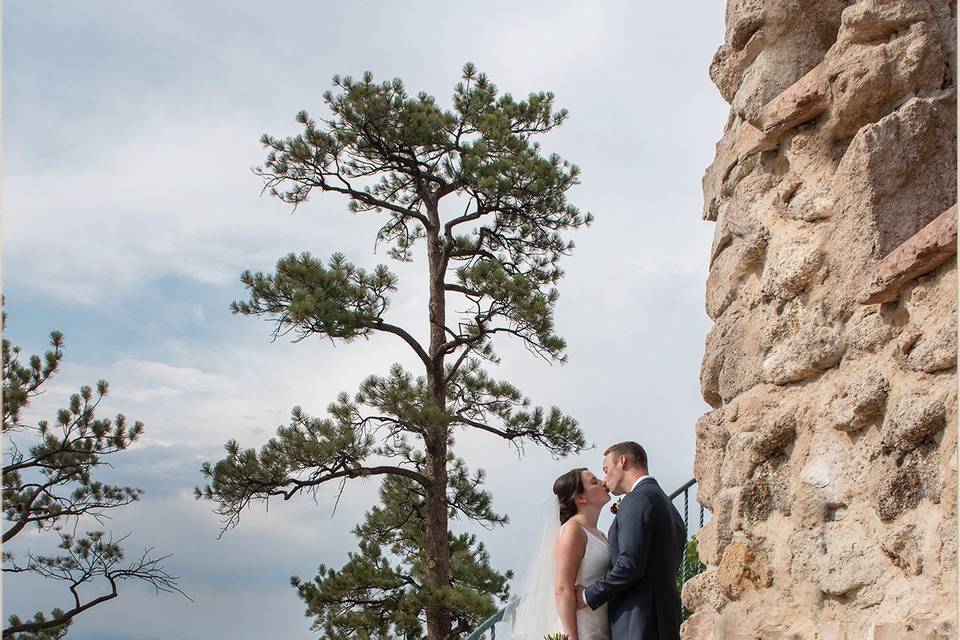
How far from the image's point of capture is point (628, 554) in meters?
3.19

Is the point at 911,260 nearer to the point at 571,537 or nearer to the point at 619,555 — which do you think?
the point at 619,555

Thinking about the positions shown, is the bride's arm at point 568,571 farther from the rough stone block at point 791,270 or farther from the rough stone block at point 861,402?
the rough stone block at point 861,402

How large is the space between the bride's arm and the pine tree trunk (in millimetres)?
6593

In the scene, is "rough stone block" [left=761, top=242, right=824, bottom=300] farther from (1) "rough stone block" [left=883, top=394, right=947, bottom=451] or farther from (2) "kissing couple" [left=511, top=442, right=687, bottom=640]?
(2) "kissing couple" [left=511, top=442, right=687, bottom=640]

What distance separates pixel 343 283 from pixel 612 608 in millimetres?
7337

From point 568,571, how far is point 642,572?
0.35 metres

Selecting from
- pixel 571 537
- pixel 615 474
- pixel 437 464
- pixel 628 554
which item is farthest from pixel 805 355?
pixel 437 464

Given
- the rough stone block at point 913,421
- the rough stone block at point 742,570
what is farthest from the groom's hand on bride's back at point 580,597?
the rough stone block at point 913,421

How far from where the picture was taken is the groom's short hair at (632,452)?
11.4 ft

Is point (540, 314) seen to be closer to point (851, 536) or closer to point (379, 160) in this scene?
point (379, 160)

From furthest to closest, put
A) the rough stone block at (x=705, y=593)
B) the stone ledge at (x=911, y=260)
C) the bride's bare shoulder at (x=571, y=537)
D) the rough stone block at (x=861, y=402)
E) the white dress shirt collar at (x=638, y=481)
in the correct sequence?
the bride's bare shoulder at (x=571, y=537) < the white dress shirt collar at (x=638, y=481) < the rough stone block at (x=705, y=593) < the rough stone block at (x=861, y=402) < the stone ledge at (x=911, y=260)

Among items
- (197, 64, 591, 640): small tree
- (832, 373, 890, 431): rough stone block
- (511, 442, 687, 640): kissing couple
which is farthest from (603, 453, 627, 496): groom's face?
(197, 64, 591, 640): small tree

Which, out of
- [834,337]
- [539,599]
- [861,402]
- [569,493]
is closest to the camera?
[861,402]

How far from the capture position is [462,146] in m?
10.9
